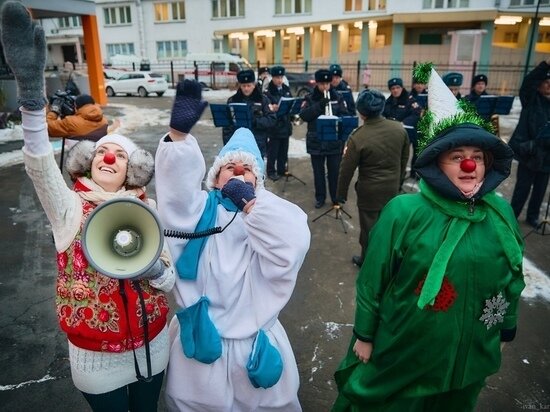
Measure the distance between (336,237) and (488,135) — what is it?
12.4ft

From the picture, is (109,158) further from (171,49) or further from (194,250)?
(171,49)

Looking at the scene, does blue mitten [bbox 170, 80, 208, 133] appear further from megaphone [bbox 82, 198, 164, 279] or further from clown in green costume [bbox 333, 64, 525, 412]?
clown in green costume [bbox 333, 64, 525, 412]

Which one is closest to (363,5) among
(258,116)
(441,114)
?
(258,116)

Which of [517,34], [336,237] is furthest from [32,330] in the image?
[517,34]

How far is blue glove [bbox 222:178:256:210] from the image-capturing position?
1793 millimetres

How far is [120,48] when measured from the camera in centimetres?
3300

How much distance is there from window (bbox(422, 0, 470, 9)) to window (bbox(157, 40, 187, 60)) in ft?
54.7

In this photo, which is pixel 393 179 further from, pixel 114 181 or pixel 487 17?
pixel 487 17

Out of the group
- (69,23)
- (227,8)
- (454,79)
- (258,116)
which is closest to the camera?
(258,116)

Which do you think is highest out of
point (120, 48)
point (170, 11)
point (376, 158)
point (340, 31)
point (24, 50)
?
point (170, 11)

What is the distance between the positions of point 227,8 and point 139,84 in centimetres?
1247

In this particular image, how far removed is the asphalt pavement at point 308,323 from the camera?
2934 millimetres

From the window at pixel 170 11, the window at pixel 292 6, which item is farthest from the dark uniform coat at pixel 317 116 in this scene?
the window at pixel 170 11

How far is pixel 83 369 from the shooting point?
1861mm
